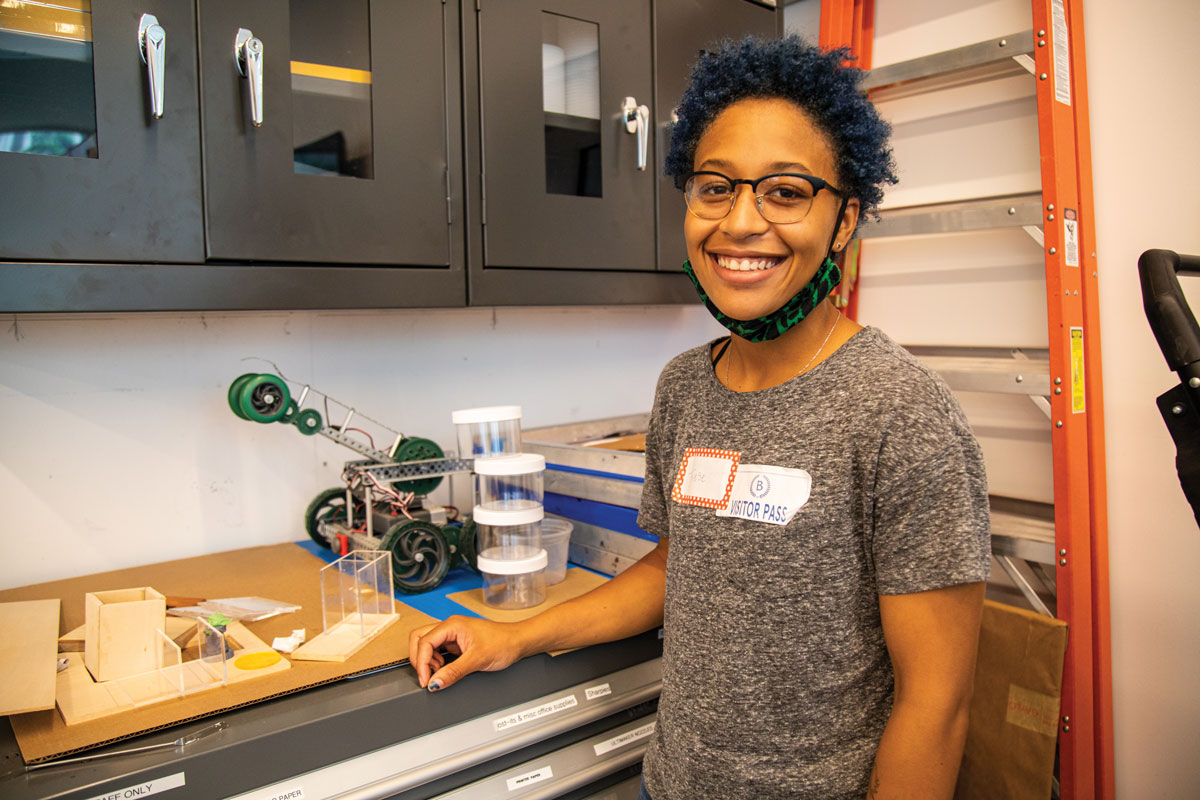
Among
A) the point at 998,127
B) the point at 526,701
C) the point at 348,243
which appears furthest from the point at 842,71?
the point at 998,127

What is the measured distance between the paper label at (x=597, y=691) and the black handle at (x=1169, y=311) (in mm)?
881

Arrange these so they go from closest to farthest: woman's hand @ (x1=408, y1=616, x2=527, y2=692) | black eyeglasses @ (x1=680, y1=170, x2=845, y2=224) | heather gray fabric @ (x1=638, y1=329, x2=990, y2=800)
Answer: heather gray fabric @ (x1=638, y1=329, x2=990, y2=800)
black eyeglasses @ (x1=680, y1=170, x2=845, y2=224)
woman's hand @ (x1=408, y1=616, x2=527, y2=692)

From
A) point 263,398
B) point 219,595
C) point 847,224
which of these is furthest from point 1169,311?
point 219,595

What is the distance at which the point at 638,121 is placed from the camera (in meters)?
1.72

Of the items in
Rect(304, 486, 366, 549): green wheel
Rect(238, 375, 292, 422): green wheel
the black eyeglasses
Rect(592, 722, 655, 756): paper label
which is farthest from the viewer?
Rect(304, 486, 366, 549): green wheel

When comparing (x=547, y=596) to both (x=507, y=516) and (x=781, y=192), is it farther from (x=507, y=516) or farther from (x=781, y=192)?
(x=781, y=192)

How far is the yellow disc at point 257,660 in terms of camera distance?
109cm

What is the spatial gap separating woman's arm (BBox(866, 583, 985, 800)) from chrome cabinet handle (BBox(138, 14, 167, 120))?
1159mm

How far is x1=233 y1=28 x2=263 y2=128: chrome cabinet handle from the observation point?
1234 mm

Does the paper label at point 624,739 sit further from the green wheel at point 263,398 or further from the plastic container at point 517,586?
the green wheel at point 263,398

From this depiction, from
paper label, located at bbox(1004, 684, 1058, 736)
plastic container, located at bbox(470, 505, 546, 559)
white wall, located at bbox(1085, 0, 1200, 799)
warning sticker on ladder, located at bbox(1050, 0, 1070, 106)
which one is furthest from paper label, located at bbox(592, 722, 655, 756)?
warning sticker on ladder, located at bbox(1050, 0, 1070, 106)

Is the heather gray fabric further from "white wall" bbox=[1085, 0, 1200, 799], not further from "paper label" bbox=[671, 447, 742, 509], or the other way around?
"white wall" bbox=[1085, 0, 1200, 799]

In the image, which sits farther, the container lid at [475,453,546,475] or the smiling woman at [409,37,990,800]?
the container lid at [475,453,546,475]

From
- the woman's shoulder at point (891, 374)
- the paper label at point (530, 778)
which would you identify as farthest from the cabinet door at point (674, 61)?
the paper label at point (530, 778)
